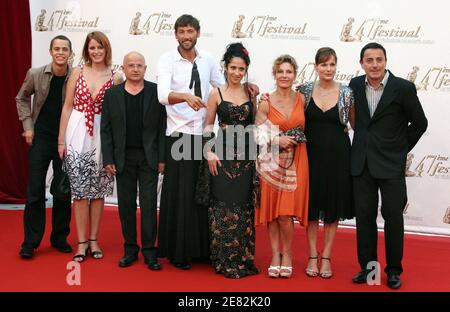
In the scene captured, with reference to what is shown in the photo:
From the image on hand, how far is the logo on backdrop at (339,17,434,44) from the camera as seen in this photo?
5109mm

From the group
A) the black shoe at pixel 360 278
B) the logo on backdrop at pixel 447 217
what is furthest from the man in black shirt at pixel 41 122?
the logo on backdrop at pixel 447 217

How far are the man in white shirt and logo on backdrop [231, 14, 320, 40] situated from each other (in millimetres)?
1599

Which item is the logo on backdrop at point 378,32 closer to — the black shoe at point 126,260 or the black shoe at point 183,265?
the black shoe at point 183,265

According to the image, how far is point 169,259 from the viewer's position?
4.07m

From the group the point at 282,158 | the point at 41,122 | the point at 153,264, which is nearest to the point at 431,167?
the point at 282,158

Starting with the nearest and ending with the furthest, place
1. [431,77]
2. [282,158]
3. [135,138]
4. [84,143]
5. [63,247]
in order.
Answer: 1. [282,158]
2. [135,138]
3. [84,143]
4. [63,247]
5. [431,77]

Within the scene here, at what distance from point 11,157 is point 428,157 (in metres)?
4.05

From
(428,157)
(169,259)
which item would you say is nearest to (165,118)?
(169,259)

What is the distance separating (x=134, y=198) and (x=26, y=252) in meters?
0.85

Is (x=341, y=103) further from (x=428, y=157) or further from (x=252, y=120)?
(x=428, y=157)

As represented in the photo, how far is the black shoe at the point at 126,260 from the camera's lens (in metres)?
3.98

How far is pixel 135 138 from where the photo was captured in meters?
3.96

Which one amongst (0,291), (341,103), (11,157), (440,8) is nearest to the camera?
(0,291)

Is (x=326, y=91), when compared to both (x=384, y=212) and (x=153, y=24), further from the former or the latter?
(x=153, y=24)
